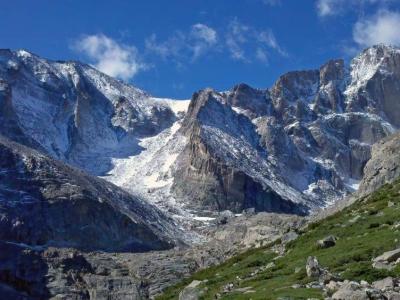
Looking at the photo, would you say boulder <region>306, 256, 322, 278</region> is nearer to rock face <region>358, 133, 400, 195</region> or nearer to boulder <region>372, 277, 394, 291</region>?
boulder <region>372, 277, 394, 291</region>

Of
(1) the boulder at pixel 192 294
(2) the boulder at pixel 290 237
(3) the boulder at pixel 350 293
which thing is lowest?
(3) the boulder at pixel 350 293

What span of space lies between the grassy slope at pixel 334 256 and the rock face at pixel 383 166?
4041cm

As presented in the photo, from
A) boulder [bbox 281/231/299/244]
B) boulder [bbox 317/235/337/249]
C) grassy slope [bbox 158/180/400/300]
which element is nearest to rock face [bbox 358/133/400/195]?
boulder [bbox 281/231/299/244]

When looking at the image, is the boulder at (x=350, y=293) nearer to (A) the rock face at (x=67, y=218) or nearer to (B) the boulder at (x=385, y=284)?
(B) the boulder at (x=385, y=284)

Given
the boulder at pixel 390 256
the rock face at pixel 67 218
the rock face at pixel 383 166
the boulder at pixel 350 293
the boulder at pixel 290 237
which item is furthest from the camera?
the rock face at pixel 67 218

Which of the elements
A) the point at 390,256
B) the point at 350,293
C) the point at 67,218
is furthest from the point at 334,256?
the point at 67,218

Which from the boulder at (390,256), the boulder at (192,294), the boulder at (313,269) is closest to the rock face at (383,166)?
the boulder at (192,294)

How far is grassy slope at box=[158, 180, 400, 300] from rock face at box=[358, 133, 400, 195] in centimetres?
4041

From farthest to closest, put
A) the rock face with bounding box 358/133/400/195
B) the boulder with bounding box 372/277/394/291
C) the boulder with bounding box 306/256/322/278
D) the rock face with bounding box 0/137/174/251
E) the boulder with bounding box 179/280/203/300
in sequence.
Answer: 1. the rock face with bounding box 0/137/174/251
2. the rock face with bounding box 358/133/400/195
3. the boulder with bounding box 179/280/203/300
4. the boulder with bounding box 306/256/322/278
5. the boulder with bounding box 372/277/394/291

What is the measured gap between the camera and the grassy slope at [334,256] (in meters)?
35.4

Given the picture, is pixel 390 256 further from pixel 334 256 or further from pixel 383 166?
pixel 383 166

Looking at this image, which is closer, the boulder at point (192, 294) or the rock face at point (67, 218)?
the boulder at point (192, 294)

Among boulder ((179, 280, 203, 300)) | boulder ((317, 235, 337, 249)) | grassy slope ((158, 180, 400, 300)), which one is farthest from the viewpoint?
boulder ((317, 235, 337, 249))

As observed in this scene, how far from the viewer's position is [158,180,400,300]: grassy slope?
35.4 meters
